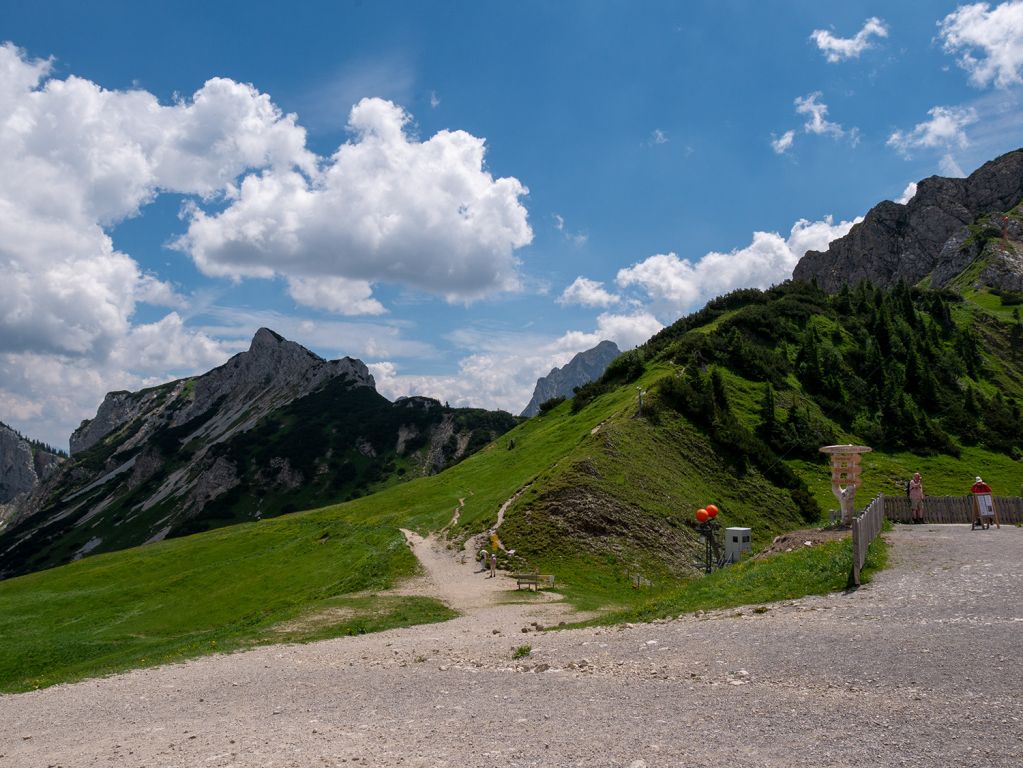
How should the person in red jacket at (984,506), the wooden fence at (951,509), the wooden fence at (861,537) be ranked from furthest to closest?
the wooden fence at (951,509)
the person in red jacket at (984,506)
the wooden fence at (861,537)

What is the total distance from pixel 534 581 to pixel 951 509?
2502 centimetres

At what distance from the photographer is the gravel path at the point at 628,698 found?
32.7ft

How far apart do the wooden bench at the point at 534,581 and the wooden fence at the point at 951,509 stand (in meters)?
20.9

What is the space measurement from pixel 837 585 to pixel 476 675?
41.3 ft

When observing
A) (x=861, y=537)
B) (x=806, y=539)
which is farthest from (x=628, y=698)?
(x=806, y=539)

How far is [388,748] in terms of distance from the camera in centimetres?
1138

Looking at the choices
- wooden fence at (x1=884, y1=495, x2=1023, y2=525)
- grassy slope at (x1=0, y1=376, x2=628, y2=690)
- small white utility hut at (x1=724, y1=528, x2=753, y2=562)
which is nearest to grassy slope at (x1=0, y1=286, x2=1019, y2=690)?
grassy slope at (x1=0, y1=376, x2=628, y2=690)

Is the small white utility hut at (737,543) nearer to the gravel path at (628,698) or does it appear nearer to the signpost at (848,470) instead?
the signpost at (848,470)

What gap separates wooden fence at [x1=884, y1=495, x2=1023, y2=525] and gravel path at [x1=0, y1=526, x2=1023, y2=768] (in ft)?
50.3

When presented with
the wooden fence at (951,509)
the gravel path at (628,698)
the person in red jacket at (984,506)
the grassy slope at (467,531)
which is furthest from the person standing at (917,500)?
the gravel path at (628,698)

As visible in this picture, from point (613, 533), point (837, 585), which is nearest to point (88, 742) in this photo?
point (837, 585)

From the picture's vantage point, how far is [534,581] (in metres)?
37.6

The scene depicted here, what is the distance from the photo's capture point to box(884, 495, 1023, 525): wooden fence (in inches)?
1374

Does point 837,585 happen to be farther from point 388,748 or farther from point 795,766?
point 388,748
